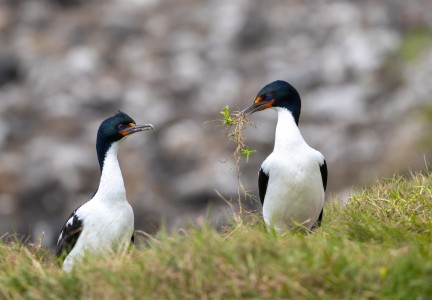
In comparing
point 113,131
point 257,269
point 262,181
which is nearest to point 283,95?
point 262,181

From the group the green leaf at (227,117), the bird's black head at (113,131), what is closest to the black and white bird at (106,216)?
the bird's black head at (113,131)

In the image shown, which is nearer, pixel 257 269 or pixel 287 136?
pixel 257 269

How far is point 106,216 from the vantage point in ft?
29.5

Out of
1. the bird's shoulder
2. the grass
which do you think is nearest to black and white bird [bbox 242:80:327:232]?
the bird's shoulder

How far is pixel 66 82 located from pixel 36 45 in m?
2.98

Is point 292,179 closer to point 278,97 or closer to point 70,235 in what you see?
point 278,97

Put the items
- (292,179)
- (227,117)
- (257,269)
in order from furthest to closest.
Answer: (292,179) < (227,117) < (257,269)

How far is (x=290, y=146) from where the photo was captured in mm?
9375

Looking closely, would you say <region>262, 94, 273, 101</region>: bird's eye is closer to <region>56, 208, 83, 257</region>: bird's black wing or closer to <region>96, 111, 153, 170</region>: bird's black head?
<region>96, 111, 153, 170</region>: bird's black head

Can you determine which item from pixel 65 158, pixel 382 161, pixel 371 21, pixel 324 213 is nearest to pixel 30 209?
pixel 65 158

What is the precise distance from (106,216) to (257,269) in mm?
2912

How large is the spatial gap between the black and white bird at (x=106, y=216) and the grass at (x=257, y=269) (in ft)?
5.07

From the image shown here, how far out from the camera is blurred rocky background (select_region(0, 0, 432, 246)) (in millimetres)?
24578

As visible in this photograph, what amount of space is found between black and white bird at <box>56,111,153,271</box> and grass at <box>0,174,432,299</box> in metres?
1.55
